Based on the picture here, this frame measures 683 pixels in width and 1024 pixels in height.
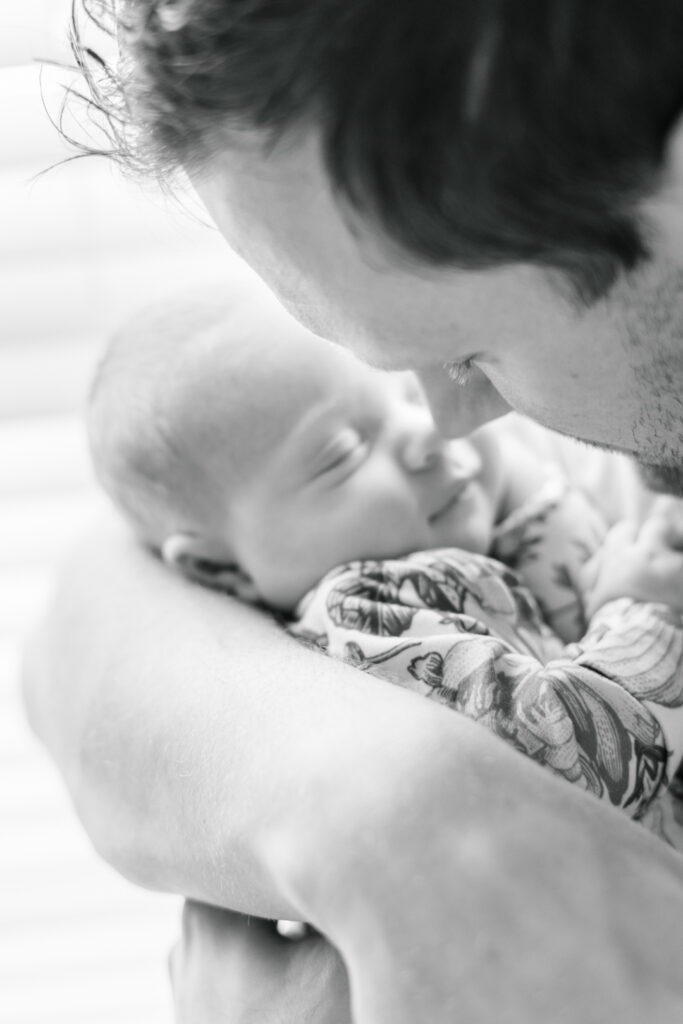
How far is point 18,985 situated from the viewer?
2193mm

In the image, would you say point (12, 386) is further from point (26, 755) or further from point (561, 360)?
point (561, 360)

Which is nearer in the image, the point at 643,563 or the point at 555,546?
the point at 643,563

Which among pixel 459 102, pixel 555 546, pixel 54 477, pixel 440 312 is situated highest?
pixel 459 102

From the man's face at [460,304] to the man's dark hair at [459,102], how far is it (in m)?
0.02

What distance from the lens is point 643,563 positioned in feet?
4.18

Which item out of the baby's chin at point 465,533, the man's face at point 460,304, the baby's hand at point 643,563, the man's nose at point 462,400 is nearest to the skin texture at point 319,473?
the baby's chin at point 465,533

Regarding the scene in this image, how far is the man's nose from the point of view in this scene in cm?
112

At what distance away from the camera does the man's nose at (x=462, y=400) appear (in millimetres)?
1124

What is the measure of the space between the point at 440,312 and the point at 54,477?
131 centimetres

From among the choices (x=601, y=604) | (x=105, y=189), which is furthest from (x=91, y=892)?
(x=601, y=604)

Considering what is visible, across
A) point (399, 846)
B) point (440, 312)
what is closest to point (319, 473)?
point (440, 312)

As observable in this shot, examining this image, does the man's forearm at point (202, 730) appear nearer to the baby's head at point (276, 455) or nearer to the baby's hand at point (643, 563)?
the baby's head at point (276, 455)

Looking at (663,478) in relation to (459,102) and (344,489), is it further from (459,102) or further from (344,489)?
(459,102)

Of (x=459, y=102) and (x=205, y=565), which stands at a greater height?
(x=459, y=102)
